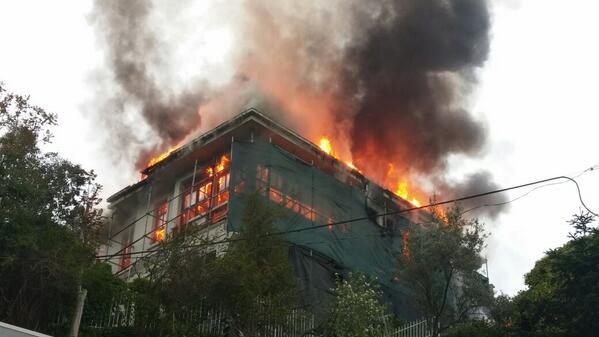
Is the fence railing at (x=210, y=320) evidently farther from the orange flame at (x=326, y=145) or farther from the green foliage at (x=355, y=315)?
the orange flame at (x=326, y=145)

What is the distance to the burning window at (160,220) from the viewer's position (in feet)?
93.4

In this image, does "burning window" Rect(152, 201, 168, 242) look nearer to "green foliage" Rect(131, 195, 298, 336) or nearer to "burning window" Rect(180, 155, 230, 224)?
"burning window" Rect(180, 155, 230, 224)

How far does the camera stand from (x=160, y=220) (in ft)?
97.0

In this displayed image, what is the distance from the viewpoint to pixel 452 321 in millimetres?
23375

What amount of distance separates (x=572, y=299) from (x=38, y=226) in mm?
14035

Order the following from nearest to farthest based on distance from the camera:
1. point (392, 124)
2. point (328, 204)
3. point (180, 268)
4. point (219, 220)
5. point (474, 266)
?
point (180, 268) → point (474, 266) → point (219, 220) → point (328, 204) → point (392, 124)

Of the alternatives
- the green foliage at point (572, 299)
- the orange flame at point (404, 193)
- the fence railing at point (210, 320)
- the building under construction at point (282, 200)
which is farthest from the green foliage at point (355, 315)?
the orange flame at point (404, 193)

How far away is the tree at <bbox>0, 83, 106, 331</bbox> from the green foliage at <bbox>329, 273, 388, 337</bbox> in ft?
22.7

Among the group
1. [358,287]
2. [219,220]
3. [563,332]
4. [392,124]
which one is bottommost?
[563,332]

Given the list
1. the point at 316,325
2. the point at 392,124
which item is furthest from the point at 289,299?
the point at 392,124

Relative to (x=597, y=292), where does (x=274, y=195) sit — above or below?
above

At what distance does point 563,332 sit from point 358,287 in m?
5.82

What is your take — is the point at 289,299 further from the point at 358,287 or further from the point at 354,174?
the point at 354,174

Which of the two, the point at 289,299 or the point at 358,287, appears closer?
the point at 289,299
